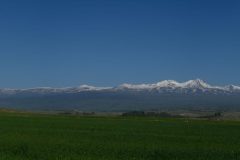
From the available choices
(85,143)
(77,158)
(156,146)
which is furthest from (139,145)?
(77,158)

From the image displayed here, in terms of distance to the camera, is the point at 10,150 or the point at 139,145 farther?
the point at 139,145

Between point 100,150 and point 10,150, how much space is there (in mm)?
5208

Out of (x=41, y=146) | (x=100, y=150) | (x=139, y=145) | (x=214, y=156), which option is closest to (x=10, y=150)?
(x=41, y=146)

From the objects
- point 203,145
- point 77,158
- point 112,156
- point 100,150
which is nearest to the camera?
point 77,158

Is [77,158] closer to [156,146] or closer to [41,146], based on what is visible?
[41,146]

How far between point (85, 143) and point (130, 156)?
6.93 metres

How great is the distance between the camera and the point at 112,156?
29.8m

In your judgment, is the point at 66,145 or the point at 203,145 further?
the point at 203,145

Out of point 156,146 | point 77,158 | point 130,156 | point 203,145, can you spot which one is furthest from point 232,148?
point 77,158

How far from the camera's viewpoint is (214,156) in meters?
30.9

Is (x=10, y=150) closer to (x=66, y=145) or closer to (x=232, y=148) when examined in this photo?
(x=66, y=145)

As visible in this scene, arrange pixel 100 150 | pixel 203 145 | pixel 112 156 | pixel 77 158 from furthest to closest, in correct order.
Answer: pixel 203 145, pixel 100 150, pixel 112 156, pixel 77 158

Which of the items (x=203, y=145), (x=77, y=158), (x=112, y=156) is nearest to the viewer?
(x=77, y=158)

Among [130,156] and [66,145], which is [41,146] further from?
[130,156]
